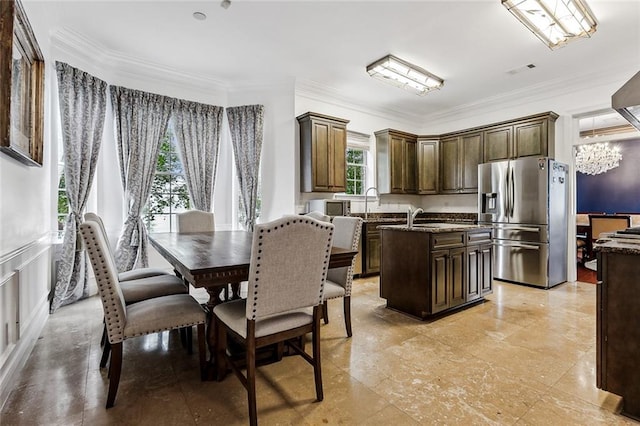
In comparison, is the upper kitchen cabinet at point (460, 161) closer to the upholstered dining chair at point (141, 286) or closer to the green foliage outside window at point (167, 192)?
the green foliage outside window at point (167, 192)

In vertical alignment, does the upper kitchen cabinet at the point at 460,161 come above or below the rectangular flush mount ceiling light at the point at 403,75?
below

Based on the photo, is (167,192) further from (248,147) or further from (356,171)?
(356,171)

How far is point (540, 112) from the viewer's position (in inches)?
182

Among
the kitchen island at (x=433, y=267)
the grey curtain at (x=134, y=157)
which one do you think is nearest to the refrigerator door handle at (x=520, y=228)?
the kitchen island at (x=433, y=267)

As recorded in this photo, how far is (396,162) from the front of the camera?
17.8ft

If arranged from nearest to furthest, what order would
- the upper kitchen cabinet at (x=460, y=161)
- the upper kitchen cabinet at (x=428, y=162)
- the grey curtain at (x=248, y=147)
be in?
the grey curtain at (x=248, y=147) → the upper kitchen cabinet at (x=460, y=161) → the upper kitchen cabinet at (x=428, y=162)

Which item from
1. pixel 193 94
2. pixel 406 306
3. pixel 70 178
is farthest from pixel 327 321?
pixel 193 94

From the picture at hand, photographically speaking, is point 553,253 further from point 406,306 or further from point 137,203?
point 137,203

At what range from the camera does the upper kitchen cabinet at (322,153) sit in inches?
173

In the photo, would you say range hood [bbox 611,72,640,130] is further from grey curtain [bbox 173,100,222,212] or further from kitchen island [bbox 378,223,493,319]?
grey curtain [bbox 173,100,222,212]

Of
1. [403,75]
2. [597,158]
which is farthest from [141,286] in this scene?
[597,158]

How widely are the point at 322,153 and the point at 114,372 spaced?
3.51 metres

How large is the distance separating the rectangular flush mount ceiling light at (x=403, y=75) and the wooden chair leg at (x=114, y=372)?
3.88 metres

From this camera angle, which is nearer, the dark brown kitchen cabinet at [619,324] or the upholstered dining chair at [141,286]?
the dark brown kitchen cabinet at [619,324]
